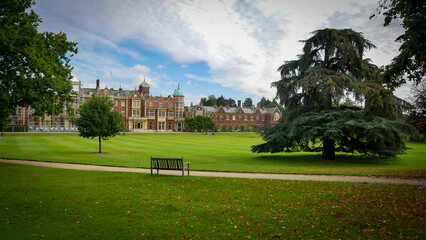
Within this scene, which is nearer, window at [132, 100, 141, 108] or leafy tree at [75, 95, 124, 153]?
leafy tree at [75, 95, 124, 153]

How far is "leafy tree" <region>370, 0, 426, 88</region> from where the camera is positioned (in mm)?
9828

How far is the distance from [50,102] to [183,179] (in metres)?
9.59

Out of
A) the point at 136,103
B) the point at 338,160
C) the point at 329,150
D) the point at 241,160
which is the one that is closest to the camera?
the point at 241,160

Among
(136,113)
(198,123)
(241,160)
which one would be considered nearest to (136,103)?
(136,113)

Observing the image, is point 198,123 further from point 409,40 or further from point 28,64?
point 409,40

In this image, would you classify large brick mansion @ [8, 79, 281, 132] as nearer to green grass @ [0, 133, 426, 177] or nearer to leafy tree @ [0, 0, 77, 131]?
green grass @ [0, 133, 426, 177]

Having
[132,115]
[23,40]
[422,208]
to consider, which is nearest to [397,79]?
[422,208]

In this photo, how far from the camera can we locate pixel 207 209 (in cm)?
815

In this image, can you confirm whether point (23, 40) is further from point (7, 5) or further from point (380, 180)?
point (380, 180)

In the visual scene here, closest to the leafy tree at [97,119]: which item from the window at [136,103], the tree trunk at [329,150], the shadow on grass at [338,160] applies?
the shadow on grass at [338,160]

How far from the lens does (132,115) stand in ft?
260

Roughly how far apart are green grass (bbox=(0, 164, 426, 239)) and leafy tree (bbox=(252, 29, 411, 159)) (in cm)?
845

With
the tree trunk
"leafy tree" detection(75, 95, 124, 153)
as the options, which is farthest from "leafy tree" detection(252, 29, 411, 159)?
"leafy tree" detection(75, 95, 124, 153)

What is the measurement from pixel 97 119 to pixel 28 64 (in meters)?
9.94
